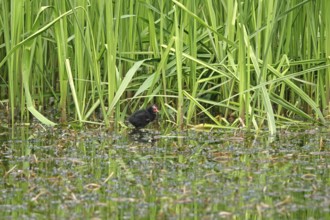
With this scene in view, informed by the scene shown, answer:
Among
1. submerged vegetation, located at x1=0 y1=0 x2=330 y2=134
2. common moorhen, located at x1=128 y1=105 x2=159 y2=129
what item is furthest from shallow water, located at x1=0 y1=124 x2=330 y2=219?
submerged vegetation, located at x1=0 y1=0 x2=330 y2=134

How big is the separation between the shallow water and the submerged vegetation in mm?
329

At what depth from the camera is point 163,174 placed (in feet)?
20.9

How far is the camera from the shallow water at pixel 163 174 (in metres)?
5.39

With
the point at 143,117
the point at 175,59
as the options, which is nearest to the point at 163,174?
the point at 143,117

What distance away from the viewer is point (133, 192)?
5.82 metres

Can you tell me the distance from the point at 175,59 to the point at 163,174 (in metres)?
2.72

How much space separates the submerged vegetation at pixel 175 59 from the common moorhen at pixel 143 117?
154mm

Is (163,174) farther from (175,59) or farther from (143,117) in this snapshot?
(175,59)

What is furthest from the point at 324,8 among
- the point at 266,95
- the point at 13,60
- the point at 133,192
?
the point at 133,192

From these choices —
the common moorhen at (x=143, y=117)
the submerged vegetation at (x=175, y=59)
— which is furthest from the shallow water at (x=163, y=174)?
the submerged vegetation at (x=175, y=59)

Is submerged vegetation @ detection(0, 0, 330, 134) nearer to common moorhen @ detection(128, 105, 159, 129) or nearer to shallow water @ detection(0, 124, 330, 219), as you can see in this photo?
common moorhen @ detection(128, 105, 159, 129)

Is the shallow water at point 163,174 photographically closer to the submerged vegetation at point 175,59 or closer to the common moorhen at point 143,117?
the common moorhen at point 143,117

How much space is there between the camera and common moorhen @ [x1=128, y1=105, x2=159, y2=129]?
8.39 meters

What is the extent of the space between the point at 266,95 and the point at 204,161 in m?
1.19
